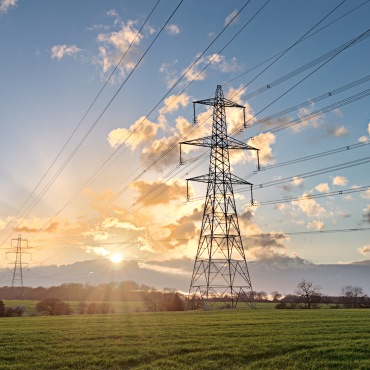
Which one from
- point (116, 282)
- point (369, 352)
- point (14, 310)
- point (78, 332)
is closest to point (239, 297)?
point (78, 332)

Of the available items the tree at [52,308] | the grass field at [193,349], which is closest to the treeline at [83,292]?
the tree at [52,308]

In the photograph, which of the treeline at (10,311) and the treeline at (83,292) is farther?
the treeline at (83,292)

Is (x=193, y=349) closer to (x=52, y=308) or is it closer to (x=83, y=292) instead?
(x=52, y=308)

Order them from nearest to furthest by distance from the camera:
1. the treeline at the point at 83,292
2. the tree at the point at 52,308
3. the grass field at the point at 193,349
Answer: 1. the grass field at the point at 193,349
2. the tree at the point at 52,308
3. the treeline at the point at 83,292

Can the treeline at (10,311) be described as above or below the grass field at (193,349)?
below

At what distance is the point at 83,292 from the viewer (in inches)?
7387

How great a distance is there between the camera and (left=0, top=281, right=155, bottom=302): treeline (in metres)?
179

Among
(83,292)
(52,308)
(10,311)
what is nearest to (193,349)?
(10,311)

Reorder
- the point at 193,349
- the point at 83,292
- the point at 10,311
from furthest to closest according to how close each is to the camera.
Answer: the point at 83,292 < the point at 10,311 < the point at 193,349

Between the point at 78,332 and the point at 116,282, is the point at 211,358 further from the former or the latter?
the point at 116,282

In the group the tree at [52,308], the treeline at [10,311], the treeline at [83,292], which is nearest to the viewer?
the treeline at [10,311]

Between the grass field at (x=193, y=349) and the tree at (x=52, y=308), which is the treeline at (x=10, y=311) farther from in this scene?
the grass field at (x=193, y=349)

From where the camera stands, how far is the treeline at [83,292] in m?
179

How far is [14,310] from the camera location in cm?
8969
